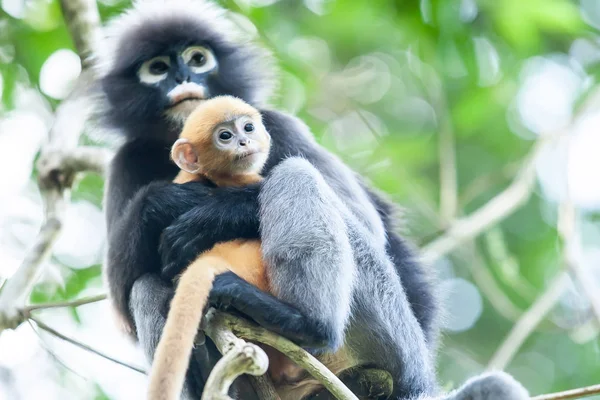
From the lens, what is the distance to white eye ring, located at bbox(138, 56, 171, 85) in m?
5.30

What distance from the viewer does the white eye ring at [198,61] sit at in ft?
17.4

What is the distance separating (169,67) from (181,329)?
88.0 inches

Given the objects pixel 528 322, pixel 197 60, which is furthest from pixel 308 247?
pixel 528 322

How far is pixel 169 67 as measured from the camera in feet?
17.3

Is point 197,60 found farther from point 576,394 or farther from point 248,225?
point 576,394

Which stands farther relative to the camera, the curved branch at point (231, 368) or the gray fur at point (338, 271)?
the gray fur at point (338, 271)

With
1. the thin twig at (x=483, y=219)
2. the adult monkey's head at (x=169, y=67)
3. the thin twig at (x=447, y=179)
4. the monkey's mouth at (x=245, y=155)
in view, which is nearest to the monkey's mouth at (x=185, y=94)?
the adult monkey's head at (x=169, y=67)

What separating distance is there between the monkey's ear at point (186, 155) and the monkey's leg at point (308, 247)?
1.37ft

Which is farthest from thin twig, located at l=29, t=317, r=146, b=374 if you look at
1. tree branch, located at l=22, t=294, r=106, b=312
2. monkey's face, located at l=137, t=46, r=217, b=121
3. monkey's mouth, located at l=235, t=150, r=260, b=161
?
monkey's face, located at l=137, t=46, r=217, b=121

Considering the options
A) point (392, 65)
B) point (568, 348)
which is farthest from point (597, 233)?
point (392, 65)

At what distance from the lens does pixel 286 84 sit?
7.00 m

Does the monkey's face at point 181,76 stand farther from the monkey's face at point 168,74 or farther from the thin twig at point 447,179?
the thin twig at point 447,179

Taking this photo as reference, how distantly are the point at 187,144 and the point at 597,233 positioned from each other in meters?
8.88

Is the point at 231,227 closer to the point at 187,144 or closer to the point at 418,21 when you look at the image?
the point at 187,144
